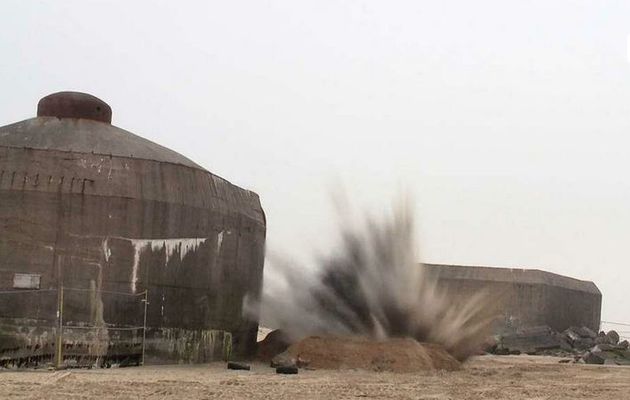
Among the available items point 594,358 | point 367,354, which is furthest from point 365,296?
point 594,358

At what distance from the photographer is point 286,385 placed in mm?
15688

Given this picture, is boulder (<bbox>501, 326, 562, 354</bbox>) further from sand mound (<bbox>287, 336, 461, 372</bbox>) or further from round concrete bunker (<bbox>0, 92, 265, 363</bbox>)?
round concrete bunker (<bbox>0, 92, 265, 363</bbox>)

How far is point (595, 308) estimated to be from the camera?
5341 cm

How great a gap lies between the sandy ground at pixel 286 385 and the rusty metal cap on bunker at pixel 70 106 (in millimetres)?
7725

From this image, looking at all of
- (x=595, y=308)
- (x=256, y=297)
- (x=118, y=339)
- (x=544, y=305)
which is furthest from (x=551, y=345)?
(x=118, y=339)

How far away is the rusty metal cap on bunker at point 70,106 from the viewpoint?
2225cm

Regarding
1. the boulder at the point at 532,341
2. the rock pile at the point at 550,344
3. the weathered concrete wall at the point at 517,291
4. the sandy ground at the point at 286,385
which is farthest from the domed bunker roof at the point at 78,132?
the weathered concrete wall at the point at 517,291

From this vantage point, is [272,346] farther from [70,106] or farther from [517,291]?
[517,291]

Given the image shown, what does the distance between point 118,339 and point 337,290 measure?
728 centimetres

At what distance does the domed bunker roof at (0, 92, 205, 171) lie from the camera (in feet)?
67.2

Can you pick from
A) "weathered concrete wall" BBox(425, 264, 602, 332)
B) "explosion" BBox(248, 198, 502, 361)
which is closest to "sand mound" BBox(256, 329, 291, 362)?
"explosion" BBox(248, 198, 502, 361)

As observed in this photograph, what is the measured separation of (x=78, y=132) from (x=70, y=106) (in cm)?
133

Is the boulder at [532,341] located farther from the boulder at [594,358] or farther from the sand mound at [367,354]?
the sand mound at [367,354]

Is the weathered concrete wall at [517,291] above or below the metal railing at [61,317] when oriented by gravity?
A: below
